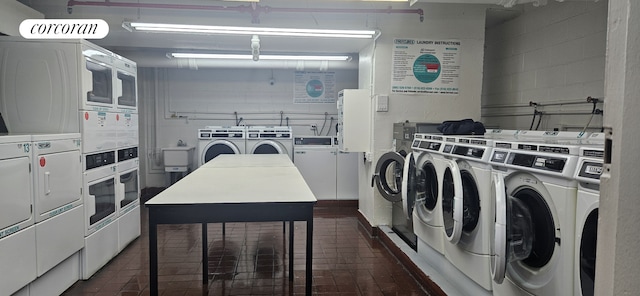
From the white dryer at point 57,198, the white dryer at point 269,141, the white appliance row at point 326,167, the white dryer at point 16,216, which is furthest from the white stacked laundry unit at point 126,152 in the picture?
the white appliance row at point 326,167

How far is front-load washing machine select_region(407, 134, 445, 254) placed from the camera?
3174 millimetres

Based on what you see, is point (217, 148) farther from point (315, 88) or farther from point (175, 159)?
point (315, 88)

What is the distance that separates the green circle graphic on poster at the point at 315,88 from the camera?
721cm

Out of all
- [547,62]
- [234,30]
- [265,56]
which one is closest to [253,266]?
[234,30]

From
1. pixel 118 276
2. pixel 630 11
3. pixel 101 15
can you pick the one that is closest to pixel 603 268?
pixel 630 11

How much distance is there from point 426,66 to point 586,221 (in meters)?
3.20

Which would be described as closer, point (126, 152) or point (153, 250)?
point (153, 250)

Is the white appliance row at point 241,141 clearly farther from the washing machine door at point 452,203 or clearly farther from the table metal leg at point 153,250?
the table metal leg at point 153,250

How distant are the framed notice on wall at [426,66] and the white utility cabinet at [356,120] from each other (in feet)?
1.51

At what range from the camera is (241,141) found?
641 cm

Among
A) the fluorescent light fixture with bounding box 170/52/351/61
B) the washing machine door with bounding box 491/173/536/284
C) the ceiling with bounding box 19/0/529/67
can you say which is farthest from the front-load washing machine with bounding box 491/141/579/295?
the fluorescent light fixture with bounding box 170/52/351/61

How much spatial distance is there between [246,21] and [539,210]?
350 centimetres

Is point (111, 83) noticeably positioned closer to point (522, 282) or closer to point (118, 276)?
point (118, 276)

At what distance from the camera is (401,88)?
4.64 metres
